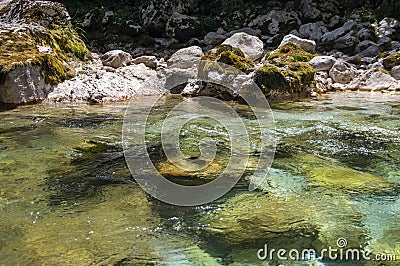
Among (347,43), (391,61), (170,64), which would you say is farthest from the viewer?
(347,43)

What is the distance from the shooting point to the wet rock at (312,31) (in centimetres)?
1524

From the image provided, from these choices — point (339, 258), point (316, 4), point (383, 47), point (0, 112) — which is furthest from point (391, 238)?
point (316, 4)

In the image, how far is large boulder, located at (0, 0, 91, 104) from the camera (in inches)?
284

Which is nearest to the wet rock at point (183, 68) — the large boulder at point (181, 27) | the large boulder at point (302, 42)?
the large boulder at point (302, 42)

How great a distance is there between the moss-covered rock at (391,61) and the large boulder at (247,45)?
382 cm

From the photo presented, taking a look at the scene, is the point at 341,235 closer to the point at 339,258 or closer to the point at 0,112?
the point at 339,258

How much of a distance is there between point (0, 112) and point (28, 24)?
3463mm

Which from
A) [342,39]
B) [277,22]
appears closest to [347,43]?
[342,39]

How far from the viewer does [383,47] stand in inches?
533

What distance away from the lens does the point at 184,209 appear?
8.53 ft

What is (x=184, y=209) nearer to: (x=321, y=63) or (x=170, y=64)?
(x=170, y=64)

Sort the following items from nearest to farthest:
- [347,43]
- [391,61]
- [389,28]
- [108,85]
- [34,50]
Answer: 1. [34,50]
2. [108,85]
3. [391,61]
4. [347,43]
5. [389,28]

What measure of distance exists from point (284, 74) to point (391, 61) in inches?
181

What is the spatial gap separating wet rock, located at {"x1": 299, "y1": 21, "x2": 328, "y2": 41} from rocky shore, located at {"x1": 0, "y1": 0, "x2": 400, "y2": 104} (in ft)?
0.14
